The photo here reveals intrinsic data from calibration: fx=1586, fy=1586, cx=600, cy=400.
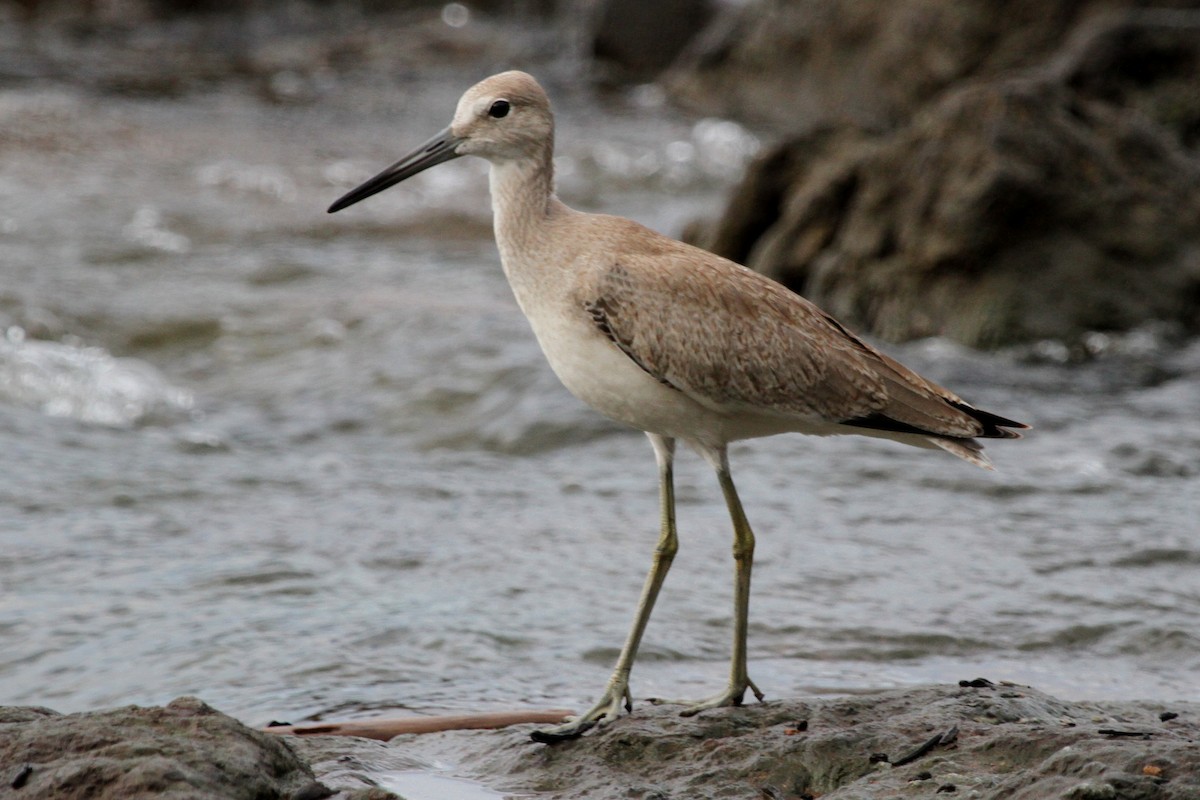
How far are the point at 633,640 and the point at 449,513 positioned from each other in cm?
292

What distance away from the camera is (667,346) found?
15.8 feet

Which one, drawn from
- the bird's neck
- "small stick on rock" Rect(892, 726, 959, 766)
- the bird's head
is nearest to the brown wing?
the bird's neck

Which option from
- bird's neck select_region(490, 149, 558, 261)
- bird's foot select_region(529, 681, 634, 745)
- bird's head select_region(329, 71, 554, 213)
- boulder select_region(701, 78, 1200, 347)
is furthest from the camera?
boulder select_region(701, 78, 1200, 347)

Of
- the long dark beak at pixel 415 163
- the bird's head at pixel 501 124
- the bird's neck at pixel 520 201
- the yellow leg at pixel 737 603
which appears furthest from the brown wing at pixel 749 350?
the long dark beak at pixel 415 163

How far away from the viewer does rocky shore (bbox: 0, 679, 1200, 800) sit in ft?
11.5

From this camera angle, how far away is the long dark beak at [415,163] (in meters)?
5.27

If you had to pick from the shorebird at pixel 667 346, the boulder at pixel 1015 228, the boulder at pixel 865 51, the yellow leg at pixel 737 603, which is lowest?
the yellow leg at pixel 737 603

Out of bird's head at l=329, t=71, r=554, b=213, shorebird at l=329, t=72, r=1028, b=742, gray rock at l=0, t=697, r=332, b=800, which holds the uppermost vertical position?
bird's head at l=329, t=71, r=554, b=213

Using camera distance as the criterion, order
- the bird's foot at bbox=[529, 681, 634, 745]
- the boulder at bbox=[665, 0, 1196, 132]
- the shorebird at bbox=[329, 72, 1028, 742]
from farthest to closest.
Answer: the boulder at bbox=[665, 0, 1196, 132], the shorebird at bbox=[329, 72, 1028, 742], the bird's foot at bbox=[529, 681, 634, 745]

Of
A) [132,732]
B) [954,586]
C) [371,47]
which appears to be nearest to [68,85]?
[371,47]

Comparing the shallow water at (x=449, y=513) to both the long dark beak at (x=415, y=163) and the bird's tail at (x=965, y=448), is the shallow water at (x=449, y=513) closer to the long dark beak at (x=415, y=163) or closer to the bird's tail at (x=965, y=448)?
the bird's tail at (x=965, y=448)

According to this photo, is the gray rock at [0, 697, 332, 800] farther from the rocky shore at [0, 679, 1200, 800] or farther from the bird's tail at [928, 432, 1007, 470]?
the bird's tail at [928, 432, 1007, 470]

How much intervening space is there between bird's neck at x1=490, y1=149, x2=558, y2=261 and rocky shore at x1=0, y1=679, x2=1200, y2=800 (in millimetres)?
1541

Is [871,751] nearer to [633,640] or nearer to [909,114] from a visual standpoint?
[633,640]
